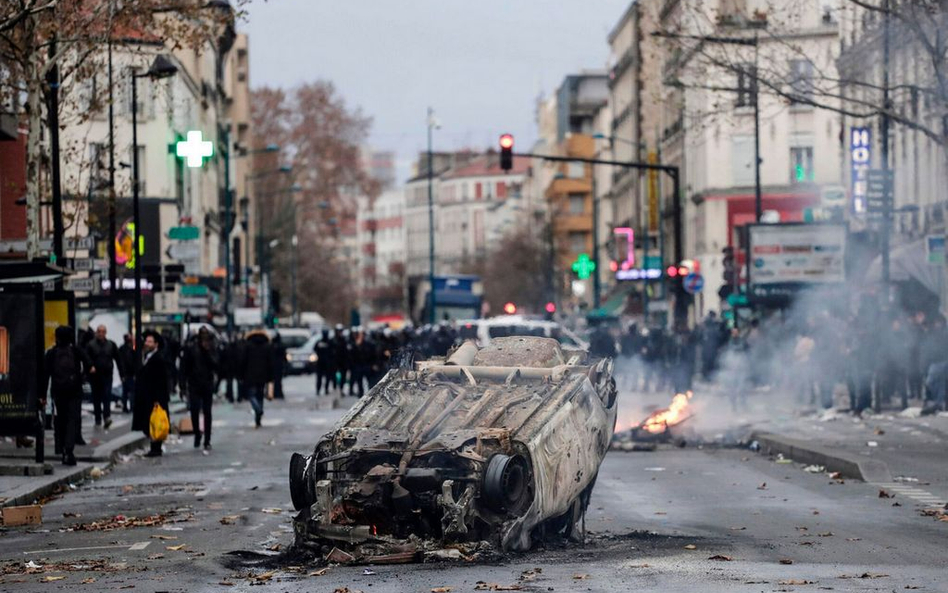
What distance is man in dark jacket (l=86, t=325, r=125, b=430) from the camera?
108 feet

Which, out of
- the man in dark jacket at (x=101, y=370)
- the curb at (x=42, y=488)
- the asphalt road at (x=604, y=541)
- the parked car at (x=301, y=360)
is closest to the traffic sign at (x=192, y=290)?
the man in dark jacket at (x=101, y=370)

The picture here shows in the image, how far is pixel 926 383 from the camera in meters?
33.2

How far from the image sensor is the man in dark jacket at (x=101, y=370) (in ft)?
108

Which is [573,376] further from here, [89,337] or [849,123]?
[849,123]

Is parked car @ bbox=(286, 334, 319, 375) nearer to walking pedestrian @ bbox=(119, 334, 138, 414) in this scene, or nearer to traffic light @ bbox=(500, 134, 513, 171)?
traffic light @ bbox=(500, 134, 513, 171)

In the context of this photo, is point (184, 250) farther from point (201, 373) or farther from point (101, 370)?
point (201, 373)

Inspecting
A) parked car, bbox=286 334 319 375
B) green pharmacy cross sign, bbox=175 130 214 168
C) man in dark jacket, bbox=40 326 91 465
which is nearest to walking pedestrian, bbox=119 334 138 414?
green pharmacy cross sign, bbox=175 130 214 168

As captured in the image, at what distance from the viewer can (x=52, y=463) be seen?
2430cm

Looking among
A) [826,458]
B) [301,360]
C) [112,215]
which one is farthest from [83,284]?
[301,360]

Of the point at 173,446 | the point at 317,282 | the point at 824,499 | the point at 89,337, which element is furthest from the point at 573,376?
the point at 317,282

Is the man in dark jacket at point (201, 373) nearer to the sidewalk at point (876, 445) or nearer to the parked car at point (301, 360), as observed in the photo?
the sidewalk at point (876, 445)

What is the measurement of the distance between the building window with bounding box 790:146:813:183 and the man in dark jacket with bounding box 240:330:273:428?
149 feet

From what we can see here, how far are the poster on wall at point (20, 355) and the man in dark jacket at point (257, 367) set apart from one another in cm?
993

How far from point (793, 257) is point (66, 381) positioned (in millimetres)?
26005
